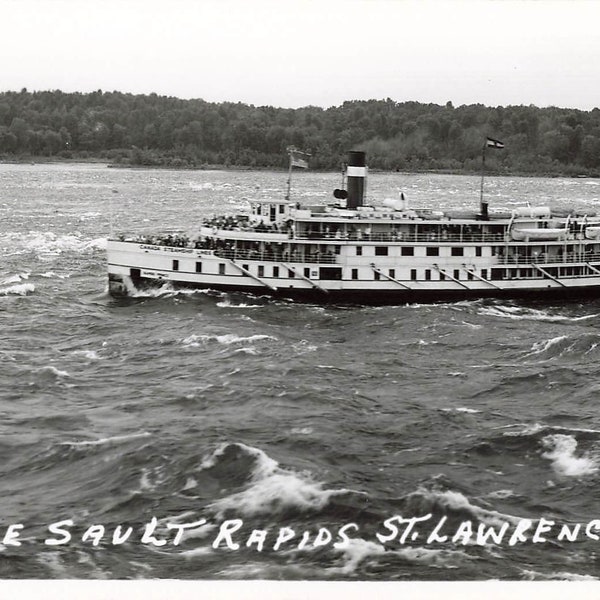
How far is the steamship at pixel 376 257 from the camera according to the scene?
50500 millimetres

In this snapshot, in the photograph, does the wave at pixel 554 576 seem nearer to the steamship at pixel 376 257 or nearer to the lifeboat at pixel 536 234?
the steamship at pixel 376 257

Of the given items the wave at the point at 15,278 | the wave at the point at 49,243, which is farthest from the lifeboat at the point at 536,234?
the wave at the point at 49,243

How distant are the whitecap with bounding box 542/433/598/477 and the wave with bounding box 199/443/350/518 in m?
6.87

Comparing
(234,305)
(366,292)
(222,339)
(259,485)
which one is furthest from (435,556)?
(366,292)

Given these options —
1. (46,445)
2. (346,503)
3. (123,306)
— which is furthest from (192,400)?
(123,306)

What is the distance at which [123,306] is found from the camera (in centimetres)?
4984

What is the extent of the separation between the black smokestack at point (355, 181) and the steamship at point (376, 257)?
77.3 inches

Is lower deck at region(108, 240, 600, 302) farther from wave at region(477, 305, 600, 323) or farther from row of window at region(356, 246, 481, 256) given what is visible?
wave at region(477, 305, 600, 323)

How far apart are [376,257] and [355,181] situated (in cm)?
572

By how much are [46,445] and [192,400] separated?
6088mm

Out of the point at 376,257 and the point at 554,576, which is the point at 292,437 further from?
the point at 376,257

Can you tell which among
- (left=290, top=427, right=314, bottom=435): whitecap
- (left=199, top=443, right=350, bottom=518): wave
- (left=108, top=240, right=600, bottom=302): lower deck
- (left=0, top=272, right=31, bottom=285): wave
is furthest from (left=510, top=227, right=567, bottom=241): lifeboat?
(left=0, top=272, right=31, bottom=285): wave

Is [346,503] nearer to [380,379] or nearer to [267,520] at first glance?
[267,520]

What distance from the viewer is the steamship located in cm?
5050
